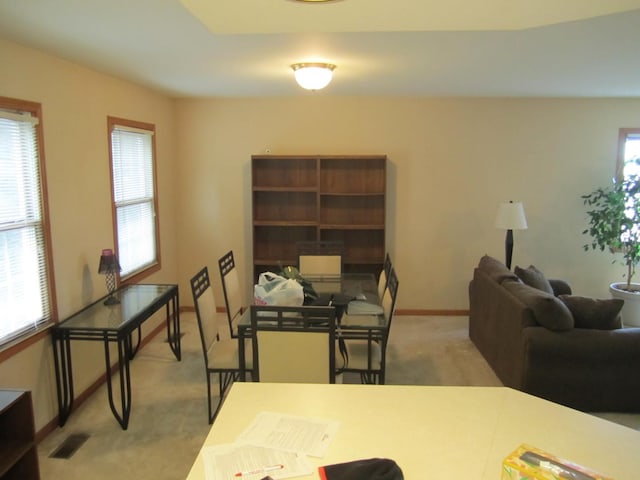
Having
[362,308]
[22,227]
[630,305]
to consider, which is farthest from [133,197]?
[630,305]

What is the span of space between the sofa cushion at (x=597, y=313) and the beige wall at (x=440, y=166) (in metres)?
2.19

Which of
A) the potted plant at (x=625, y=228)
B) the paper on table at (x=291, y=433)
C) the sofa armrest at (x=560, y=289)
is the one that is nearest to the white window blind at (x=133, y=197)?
the paper on table at (x=291, y=433)

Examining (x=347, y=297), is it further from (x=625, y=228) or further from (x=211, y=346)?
(x=625, y=228)

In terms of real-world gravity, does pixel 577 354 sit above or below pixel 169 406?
above

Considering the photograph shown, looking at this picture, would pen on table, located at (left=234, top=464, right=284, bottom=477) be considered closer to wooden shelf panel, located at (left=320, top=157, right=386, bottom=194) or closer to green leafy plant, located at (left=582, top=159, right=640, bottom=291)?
wooden shelf panel, located at (left=320, top=157, right=386, bottom=194)

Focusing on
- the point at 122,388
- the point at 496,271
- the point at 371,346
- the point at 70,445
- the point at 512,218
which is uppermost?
the point at 512,218

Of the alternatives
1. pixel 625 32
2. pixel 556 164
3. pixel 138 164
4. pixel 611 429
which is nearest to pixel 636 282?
pixel 556 164

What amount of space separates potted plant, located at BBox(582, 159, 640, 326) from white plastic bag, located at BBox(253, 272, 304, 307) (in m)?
3.54

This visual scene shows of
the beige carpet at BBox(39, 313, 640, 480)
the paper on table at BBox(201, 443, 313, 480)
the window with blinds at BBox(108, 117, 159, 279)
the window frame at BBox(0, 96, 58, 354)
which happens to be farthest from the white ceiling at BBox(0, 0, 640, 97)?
the beige carpet at BBox(39, 313, 640, 480)

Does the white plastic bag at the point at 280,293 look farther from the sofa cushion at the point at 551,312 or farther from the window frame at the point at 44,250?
the sofa cushion at the point at 551,312

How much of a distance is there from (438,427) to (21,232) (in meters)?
2.64

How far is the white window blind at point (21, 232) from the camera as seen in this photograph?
272 cm

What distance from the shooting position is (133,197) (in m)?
4.36

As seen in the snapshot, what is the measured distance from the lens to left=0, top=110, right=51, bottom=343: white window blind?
2.72 m
